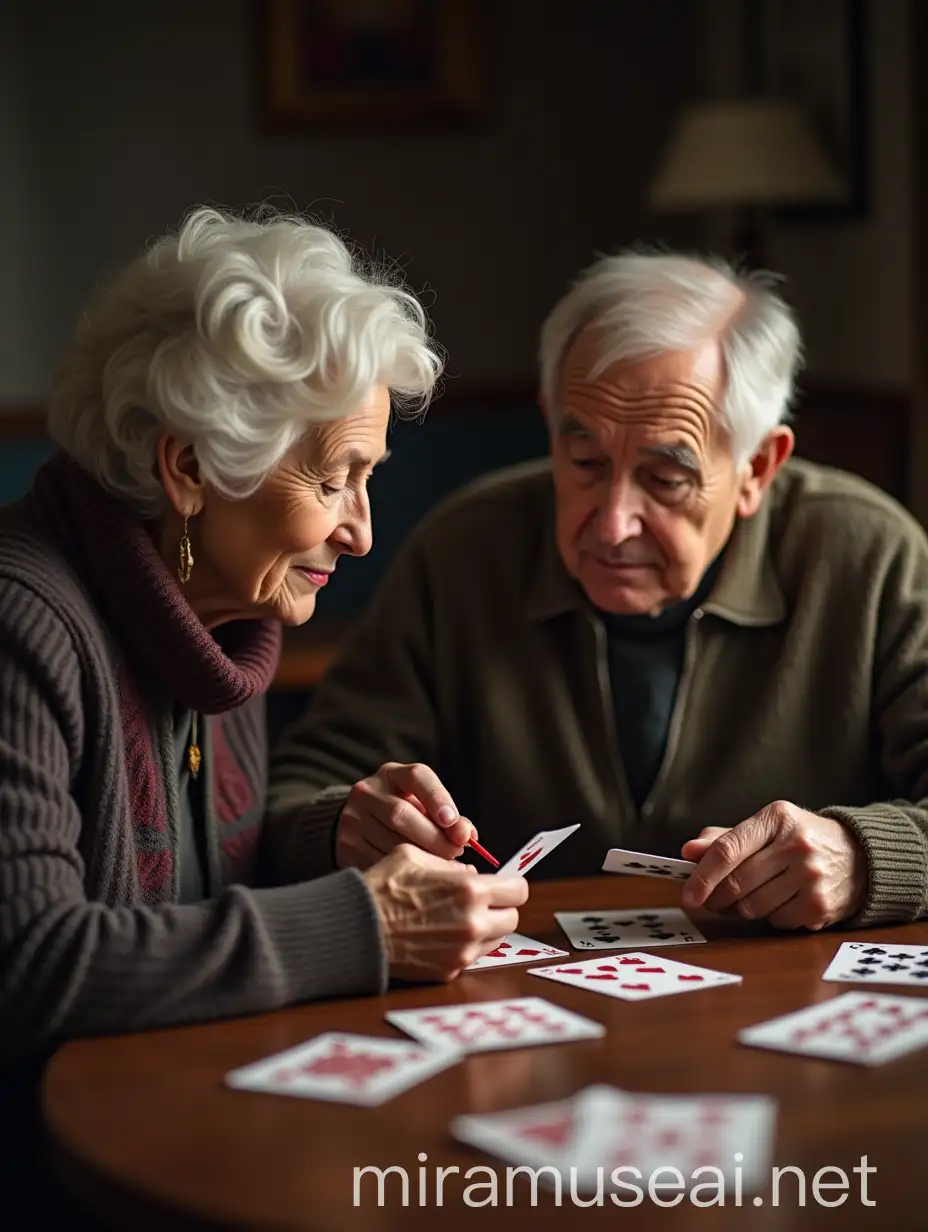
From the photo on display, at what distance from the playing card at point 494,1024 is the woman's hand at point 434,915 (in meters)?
0.06

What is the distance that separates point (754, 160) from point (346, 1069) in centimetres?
327

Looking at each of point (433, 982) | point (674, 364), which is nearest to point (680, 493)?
point (674, 364)

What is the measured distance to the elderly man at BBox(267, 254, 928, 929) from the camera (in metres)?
2.35

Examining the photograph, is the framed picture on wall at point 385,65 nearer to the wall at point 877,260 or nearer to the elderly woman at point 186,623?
the wall at point 877,260

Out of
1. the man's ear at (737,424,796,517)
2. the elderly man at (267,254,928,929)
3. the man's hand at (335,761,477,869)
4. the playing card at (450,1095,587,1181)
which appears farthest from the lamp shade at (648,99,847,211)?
the playing card at (450,1095,587,1181)

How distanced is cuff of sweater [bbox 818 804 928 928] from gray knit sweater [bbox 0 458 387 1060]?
0.62 metres

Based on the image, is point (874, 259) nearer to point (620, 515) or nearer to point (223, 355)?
point (620, 515)

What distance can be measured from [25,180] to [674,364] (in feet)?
9.67

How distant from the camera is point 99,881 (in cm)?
179

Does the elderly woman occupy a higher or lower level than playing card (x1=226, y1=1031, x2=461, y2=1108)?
higher

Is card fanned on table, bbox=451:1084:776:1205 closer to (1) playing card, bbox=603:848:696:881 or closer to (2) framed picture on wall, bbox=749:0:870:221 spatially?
(1) playing card, bbox=603:848:696:881

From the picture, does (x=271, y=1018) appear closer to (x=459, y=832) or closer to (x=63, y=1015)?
(x=63, y=1015)

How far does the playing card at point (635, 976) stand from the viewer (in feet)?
5.53

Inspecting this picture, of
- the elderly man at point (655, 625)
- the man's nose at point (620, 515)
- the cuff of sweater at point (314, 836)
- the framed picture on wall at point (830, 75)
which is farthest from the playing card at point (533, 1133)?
the framed picture on wall at point (830, 75)
